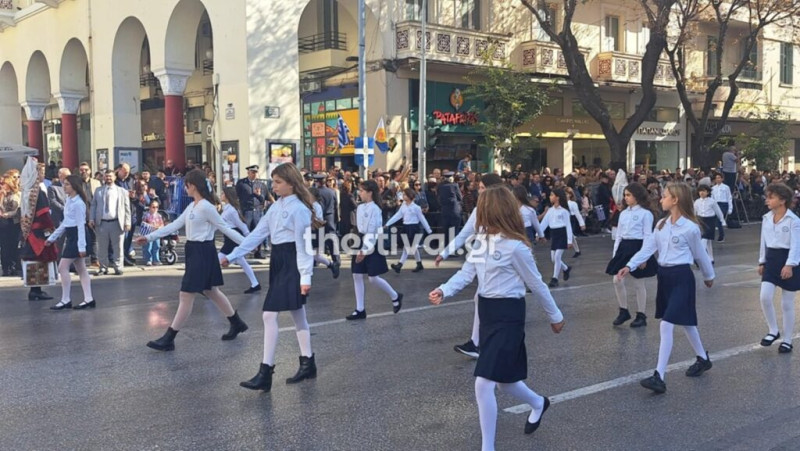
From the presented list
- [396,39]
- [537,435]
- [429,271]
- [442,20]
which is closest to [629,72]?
[442,20]

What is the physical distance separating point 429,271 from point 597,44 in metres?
19.8

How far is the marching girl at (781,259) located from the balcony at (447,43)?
56.3 feet

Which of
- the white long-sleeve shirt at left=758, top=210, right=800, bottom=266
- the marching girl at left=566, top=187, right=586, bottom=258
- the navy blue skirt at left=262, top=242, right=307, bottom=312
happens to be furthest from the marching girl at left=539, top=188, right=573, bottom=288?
the navy blue skirt at left=262, top=242, right=307, bottom=312

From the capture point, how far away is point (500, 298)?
4.59 m

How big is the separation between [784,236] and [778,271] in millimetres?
359

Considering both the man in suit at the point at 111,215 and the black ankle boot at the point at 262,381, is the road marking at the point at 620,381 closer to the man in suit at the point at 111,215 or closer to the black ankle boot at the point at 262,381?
the black ankle boot at the point at 262,381

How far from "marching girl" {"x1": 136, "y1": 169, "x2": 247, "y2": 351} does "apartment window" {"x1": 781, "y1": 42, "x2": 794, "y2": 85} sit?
39.5 m

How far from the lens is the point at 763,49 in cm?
3769

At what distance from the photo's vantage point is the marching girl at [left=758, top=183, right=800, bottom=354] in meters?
7.10

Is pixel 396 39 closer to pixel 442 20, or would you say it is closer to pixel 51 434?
pixel 442 20

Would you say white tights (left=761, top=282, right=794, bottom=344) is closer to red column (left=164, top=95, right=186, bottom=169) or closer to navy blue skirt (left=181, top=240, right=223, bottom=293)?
navy blue skirt (left=181, top=240, right=223, bottom=293)

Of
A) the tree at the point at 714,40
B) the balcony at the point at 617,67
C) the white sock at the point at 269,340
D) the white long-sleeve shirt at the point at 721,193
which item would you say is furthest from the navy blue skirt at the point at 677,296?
the balcony at the point at 617,67

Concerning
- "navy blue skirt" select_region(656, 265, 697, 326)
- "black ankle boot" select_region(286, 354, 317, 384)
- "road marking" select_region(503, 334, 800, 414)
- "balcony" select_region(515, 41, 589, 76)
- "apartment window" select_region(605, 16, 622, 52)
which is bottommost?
"road marking" select_region(503, 334, 800, 414)

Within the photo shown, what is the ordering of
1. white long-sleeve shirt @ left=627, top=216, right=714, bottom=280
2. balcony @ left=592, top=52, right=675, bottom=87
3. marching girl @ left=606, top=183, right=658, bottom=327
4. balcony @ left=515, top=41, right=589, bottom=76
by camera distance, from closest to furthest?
white long-sleeve shirt @ left=627, top=216, right=714, bottom=280 < marching girl @ left=606, top=183, right=658, bottom=327 < balcony @ left=515, top=41, right=589, bottom=76 < balcony @ left=592, top=52, right=675, bottom=87
